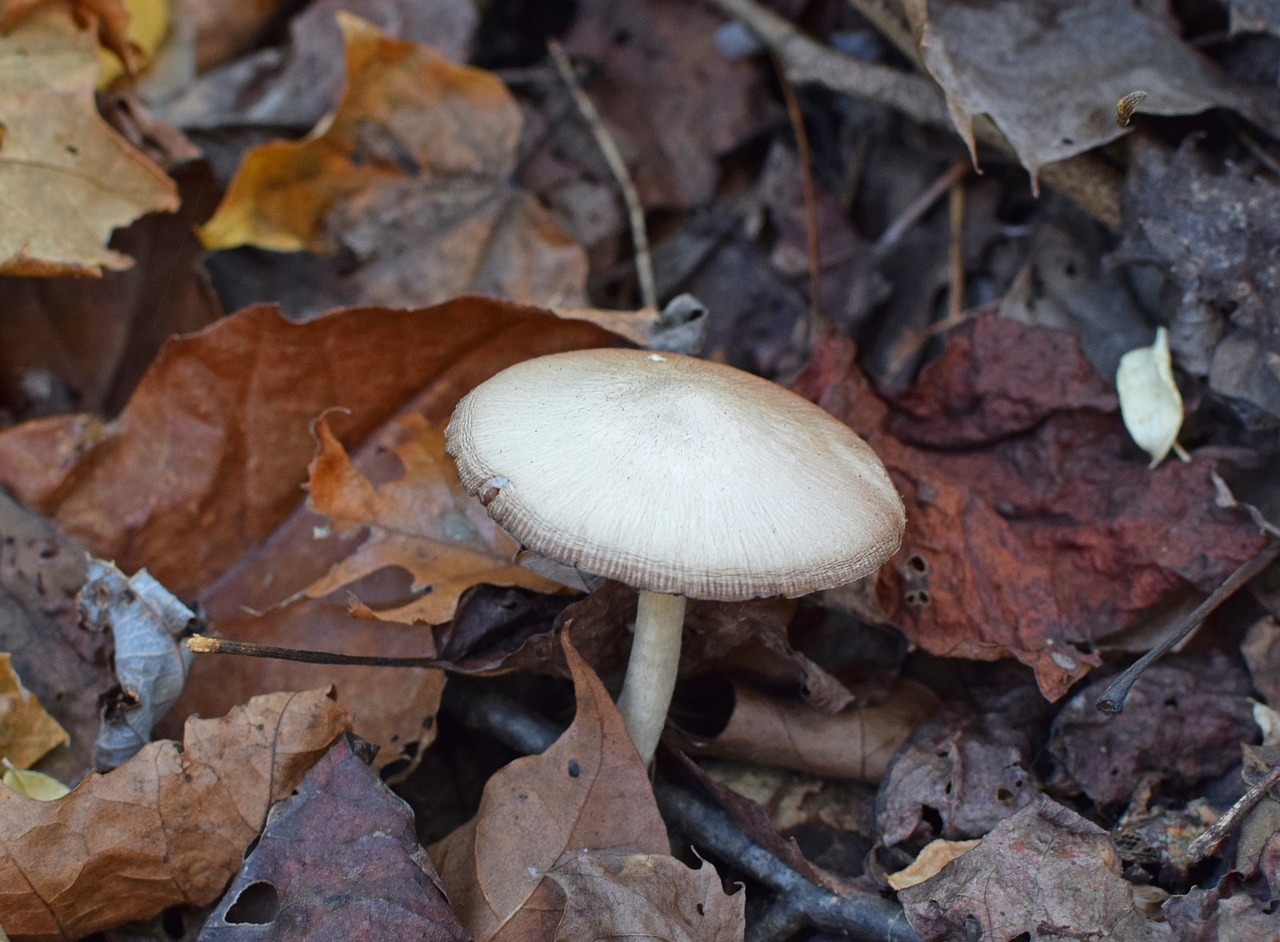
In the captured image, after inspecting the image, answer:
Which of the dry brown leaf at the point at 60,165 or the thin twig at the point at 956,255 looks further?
the thin twig at the point at 956,255

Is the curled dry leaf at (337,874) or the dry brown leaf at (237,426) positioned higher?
the dry brown leaf at (237,426)

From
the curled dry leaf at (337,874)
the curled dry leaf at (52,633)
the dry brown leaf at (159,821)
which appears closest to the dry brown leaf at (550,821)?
the curled dry leaf at (337,874)

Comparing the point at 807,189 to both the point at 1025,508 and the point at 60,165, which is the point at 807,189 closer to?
the point at 1025,508

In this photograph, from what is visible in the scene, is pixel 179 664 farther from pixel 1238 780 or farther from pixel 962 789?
pixel 1238 780

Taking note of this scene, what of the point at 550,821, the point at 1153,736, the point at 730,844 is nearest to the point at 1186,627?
the point at 1153,736

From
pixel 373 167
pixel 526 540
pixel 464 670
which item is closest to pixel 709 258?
pixel 373 167

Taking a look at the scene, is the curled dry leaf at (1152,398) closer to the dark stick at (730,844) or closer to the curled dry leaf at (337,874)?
the dark stick at (730,844)

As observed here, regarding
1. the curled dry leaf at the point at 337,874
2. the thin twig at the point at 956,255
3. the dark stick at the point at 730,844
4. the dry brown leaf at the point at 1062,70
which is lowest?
the dark stick at the point at 730,844
